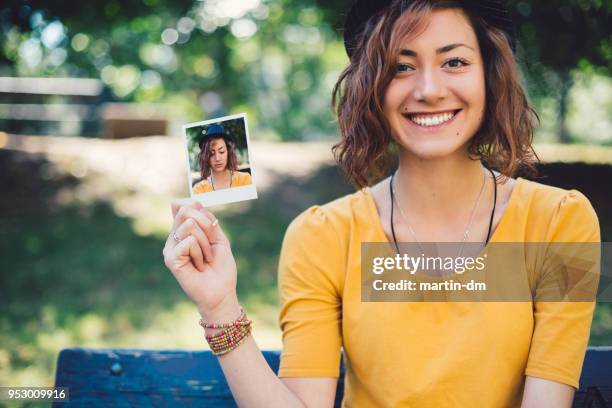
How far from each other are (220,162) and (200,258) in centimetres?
27

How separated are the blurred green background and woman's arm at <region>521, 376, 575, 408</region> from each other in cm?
196

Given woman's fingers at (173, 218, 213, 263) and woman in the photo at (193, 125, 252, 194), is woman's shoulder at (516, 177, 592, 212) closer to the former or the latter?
woman in the photo at (193, 125, 252, 194)

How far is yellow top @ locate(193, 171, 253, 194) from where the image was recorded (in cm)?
169

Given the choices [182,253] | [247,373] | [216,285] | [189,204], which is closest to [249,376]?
[247,373]

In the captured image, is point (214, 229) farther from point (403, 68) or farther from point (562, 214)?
point (562, 214)

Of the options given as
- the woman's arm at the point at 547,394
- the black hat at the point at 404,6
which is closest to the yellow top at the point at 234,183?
the black hat at the point at 404,6

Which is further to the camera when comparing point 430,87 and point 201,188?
point 430,87

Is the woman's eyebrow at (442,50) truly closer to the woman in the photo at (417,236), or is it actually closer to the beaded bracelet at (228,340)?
the woman in the photo at (417,236)

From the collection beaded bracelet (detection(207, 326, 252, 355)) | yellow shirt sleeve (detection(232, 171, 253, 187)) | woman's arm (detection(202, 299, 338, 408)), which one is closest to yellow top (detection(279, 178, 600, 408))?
woman's arm (detection(202, 299, 338, 408))

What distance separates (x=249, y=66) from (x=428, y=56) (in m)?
23.8

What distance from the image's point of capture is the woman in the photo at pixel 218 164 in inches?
66.6

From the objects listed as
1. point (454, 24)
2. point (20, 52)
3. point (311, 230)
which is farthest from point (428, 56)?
point (20, 52)

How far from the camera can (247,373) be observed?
1.72 m

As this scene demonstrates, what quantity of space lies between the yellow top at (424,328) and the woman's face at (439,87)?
0.29 metres
